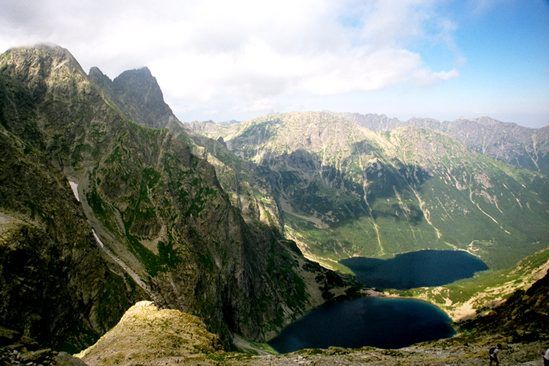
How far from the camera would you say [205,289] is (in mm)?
194000

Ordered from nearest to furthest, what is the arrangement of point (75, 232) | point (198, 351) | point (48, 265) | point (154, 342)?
point (154, 342)
point (198, 351)
point (48, 265)
point (75, 232)

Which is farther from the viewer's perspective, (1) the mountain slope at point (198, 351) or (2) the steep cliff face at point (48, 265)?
(2) the steep cliff face at point (48, 265)

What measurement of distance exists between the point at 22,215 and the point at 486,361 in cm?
11065

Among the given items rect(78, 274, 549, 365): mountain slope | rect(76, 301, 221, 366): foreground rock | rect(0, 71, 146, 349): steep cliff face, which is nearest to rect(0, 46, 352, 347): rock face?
rect(0, 71, 146, 349): steep cliff face

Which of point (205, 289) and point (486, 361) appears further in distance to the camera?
point (205, 289)

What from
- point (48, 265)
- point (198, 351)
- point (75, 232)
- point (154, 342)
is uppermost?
point (75, 232)

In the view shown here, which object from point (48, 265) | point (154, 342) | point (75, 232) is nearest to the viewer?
point (154, 342)

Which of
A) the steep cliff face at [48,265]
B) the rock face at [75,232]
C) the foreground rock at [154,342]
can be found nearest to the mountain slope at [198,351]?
the foreground rock at [154,342]

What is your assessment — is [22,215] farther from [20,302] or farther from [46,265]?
[20,302]

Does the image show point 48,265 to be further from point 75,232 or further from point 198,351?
point 198,351

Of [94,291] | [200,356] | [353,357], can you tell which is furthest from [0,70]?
[353,357]

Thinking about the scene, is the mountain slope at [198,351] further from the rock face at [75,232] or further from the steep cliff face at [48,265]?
the rock face at [75,232]

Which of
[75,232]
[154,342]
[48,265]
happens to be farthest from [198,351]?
[75,232]

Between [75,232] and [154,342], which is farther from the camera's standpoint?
[75,232]
